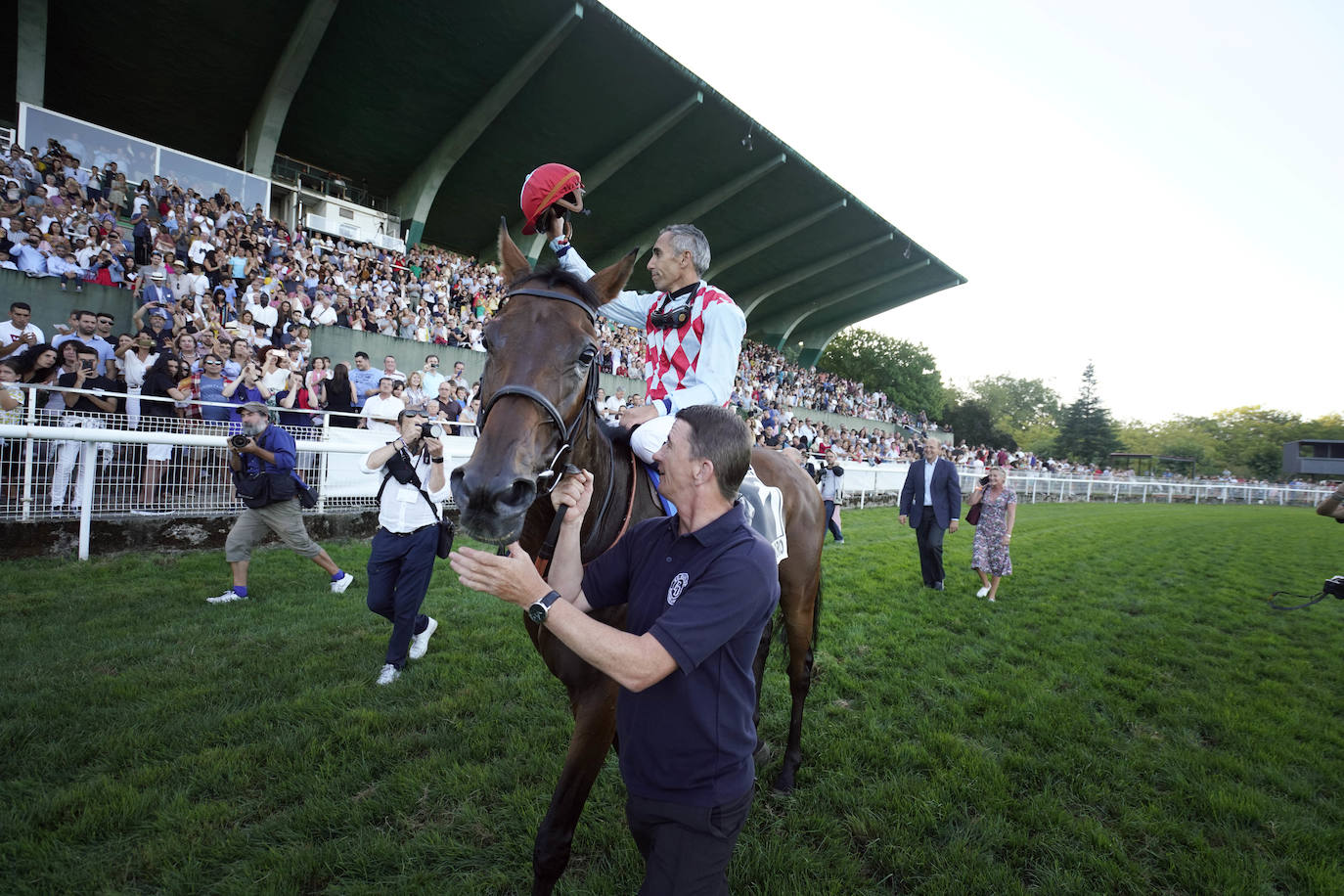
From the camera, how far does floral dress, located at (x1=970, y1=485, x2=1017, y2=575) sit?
7539 millimetres

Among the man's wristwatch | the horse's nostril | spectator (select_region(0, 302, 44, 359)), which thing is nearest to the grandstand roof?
spectator (select_region(0, 302, 44, 359))

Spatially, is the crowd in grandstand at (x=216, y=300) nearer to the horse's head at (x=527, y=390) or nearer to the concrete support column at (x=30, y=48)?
the concrete support column at (x=30, y=48)

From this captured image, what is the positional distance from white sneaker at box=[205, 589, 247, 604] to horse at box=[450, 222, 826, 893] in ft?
14.7

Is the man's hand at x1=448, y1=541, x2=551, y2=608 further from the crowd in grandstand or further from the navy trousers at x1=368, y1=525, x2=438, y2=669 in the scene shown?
the navy trousers at x1=368, y1=525, x2=438, y2=669

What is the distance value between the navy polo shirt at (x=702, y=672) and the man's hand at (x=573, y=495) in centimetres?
37

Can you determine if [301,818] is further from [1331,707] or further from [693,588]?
[1331,707]

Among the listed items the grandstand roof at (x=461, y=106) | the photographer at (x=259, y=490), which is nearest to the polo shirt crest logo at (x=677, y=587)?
the photographer at (x=259, y=490)

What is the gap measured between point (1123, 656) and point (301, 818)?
6.42 m

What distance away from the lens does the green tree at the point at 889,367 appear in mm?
47594

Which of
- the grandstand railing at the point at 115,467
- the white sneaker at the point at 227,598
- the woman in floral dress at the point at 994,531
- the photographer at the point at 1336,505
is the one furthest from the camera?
the woman in floral dress at the point at 994,531

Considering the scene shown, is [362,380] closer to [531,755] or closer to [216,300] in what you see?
[216,300]

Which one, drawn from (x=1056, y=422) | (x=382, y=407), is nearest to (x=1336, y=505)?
(x=382, y=407)

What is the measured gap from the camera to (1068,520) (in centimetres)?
1681

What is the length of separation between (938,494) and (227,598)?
7867mm
